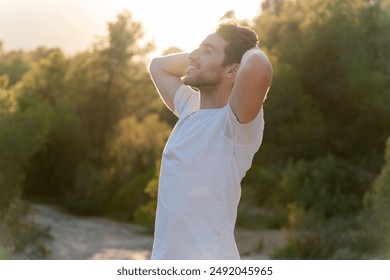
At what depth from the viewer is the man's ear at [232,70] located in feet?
7.07

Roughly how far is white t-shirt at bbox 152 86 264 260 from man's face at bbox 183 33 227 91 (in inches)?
3.7

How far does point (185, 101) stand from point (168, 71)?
25 centimetres

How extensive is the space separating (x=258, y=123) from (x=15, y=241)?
787 cm

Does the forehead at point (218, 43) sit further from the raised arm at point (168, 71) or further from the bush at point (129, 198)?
the bush at point (129, 198)

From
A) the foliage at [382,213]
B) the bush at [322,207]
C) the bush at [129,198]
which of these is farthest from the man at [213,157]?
the bush at [129,198]

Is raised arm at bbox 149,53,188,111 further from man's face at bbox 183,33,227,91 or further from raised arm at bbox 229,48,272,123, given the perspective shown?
raised arm at bbox 229,48,272,123

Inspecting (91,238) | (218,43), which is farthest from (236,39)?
(91,238)

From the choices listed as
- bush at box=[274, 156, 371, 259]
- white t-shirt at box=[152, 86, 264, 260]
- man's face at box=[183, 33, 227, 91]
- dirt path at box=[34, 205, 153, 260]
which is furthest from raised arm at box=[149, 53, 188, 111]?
dirt path at box=[34, 205, 153, 260]

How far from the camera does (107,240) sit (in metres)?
11.8

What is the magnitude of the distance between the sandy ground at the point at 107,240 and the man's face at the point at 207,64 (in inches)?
327

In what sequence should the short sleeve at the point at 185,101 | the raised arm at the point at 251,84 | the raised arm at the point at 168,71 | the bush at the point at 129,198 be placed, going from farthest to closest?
the bush at the point at 129,198, the raised arm at the point at 168,71, the short sleeve at the point at 185,101, the raised arm at the point at 251,84
